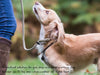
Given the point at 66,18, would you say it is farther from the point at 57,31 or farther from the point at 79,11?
the point at 57,31

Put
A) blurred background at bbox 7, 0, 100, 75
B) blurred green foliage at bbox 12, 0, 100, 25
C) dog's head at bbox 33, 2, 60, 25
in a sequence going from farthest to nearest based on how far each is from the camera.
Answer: blurred green foliage at bbox 12, 0, 100, 25
blurred background at bbox 7, 0, 100, 75
dog's head at bbox 33, 2, 60, 25

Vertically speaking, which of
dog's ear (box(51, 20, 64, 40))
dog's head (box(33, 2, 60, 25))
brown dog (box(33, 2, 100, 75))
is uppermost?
dog's head (box(33, 2, 60, 25))

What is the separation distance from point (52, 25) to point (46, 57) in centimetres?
54

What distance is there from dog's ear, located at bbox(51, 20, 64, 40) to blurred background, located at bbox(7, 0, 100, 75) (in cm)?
692

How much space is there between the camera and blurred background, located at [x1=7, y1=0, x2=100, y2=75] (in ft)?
37.1

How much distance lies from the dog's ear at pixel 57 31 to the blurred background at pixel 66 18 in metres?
6.92

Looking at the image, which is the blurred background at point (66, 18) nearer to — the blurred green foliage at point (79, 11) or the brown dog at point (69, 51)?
the blurred green foliage at point (79, 11)

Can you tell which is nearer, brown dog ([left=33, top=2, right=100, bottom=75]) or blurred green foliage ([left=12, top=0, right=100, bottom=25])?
brown dog ([left=33, top=2, right=100, bottom=75])

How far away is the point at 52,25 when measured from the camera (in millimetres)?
4117

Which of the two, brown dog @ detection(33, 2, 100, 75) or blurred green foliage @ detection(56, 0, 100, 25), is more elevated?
brown dog @ detection(33, 2, 100, 75)

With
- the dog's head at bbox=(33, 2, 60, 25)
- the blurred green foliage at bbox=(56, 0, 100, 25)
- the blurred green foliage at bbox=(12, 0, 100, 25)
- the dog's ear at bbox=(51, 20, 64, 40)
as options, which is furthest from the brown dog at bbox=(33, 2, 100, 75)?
the blurred green foliage at bbox=(56, 0, 100, 25)

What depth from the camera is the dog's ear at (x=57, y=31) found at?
3854mm

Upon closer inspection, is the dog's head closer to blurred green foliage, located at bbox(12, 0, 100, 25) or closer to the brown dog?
the brown dog

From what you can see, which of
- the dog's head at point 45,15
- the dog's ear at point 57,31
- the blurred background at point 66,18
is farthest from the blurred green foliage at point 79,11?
the dog's ear at point 57,31
